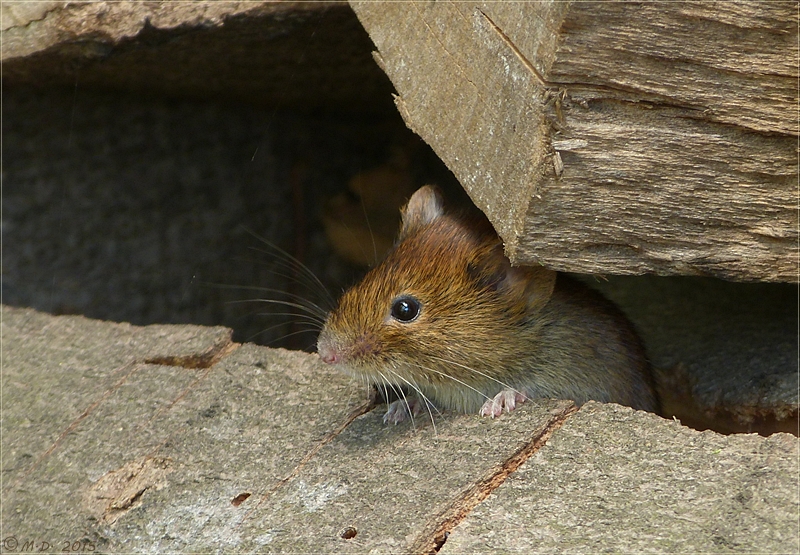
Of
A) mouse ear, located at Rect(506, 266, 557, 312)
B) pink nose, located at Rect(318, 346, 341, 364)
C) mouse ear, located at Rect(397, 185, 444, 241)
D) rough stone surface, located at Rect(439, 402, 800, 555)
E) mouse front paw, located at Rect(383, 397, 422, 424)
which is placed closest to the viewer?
rough stone surface, located at Rect(439, 402, 800, 555)

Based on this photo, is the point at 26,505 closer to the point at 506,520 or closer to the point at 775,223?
the point at 506,520

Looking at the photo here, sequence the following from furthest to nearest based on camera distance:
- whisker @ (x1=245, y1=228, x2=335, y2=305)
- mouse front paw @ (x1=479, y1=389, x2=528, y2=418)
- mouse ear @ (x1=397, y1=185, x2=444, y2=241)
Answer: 1. mouse ear @ (x1=397, y1=185, x2=444, y2=241)
2. whisker @ (x1=245, y1=228, x2=335, y2=305)
3. mouse front paw @ (x1=479, y1=389, x2=528, y2=418)

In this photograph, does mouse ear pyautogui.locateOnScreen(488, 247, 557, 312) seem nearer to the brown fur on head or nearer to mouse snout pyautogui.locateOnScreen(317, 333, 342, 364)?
the brown fur on head

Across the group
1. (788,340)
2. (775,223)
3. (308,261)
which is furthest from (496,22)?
(308,261)

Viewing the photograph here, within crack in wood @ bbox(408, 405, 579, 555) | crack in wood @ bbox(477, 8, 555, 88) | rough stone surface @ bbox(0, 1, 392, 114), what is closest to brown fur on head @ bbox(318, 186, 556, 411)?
crack in wood @ bbox(408, 405, 579, 555)

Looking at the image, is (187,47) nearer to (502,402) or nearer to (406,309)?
(406,309)

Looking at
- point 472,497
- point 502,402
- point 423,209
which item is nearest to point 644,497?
point 472,497

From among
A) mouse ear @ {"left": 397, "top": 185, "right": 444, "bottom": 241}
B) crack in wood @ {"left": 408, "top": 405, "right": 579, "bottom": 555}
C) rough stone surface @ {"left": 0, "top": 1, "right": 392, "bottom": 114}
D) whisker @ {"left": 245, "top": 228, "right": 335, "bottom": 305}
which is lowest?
whisker @ {"left": 245, "top": 228, "right": 335, "bottom": 305}
